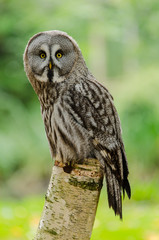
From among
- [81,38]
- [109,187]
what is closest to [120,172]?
[109,187]

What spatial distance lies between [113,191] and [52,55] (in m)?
0.71

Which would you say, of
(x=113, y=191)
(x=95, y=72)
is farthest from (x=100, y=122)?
(x=95, y=72)

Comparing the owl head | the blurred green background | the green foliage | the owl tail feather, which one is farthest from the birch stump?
the blurred green background

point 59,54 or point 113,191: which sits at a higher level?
point 59,54

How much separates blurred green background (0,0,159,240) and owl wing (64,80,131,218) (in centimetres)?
362

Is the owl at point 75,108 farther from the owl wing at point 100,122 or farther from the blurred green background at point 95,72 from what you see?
the blurred green background at point 95,72

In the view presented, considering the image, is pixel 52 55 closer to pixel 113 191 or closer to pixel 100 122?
pixel 100 122

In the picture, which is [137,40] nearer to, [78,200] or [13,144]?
[13,144]

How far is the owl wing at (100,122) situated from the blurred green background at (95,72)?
11.9 ft

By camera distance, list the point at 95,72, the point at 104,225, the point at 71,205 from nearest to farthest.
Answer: the point at 71,205
the point at 104,225
the point at 95,72

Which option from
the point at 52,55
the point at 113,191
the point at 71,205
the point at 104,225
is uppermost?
the point at 52,55

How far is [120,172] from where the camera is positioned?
190 centimetres

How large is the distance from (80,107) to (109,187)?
1.31 ft

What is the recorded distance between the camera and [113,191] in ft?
6.14
